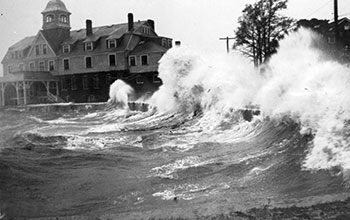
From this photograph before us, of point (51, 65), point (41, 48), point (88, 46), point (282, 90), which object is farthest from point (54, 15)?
point (282, 90)

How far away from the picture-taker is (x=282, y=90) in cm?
985

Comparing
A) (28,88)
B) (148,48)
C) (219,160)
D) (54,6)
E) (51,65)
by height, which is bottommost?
(219,160)

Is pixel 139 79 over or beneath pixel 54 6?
beneath

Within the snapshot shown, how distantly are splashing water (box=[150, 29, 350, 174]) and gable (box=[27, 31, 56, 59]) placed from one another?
96.4ft

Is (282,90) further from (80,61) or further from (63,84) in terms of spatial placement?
(63,84)

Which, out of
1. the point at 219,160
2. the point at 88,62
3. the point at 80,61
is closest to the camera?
the point at 219,160

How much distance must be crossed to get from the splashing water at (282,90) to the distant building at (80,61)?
2172cm

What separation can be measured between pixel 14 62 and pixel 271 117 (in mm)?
47345

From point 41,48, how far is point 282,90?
41770 millimetres

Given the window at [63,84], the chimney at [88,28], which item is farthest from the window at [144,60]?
the window at [63,84]

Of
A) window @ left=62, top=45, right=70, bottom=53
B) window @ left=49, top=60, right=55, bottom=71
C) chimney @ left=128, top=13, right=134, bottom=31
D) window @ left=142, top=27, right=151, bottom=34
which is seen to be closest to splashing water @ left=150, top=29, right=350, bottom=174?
chimney @ left=128, top=13, right=134, bottom=31

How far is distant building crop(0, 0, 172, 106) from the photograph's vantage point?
42.2 meters

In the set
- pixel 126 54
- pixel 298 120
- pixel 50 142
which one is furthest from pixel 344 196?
pixel 126 54

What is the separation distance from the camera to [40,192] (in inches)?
232
